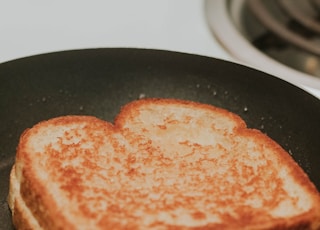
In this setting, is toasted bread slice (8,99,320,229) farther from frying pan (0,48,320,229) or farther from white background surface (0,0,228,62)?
white background surface (0,0,228,62)

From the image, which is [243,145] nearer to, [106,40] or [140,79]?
[140,79]

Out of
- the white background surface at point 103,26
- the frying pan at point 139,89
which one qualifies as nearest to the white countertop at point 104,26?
the white background surface at point 103,26

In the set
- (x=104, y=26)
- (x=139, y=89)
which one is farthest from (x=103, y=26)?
(x=139, y=89)

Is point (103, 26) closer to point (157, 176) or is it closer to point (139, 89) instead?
point (139, 89)

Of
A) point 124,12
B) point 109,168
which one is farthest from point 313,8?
point 109,168

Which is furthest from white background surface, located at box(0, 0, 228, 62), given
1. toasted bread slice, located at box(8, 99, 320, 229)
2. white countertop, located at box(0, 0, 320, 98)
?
toasted bread slice, located at box(8, 99, 320, 229)
